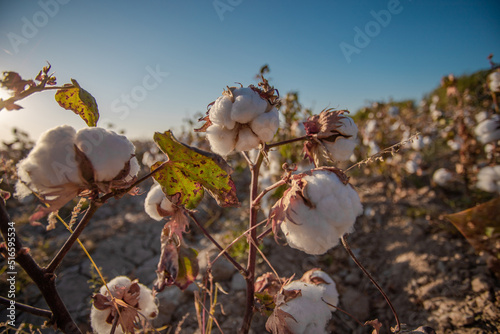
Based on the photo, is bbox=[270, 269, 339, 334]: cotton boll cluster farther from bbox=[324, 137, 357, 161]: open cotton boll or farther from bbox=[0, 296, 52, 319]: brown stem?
bbox=[0, 296, 52, 319]: brown stem

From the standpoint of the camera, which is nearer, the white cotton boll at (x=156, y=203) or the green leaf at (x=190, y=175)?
the green leaf at (x=190, y=175)

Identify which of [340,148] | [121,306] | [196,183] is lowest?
[121,306]

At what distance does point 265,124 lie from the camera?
2.59 feet

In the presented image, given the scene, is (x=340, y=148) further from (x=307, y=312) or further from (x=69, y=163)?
(x=69, y=163)

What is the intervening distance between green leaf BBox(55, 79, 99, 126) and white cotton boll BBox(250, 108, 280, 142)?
0.52 meters

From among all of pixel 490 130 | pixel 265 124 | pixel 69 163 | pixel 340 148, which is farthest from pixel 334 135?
pixel 490 130

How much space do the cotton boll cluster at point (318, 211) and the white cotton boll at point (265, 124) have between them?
0.19 m

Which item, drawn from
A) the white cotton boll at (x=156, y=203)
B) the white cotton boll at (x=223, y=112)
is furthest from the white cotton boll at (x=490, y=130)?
the white cotton boll at (x=156, y=203)

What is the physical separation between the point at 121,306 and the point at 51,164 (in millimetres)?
694

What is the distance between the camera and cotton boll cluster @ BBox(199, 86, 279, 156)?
0.78 metres

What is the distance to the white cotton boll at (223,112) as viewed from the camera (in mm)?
798

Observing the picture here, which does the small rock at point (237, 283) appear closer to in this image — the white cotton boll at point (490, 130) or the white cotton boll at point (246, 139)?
the white cotton boll at point (246, 139)

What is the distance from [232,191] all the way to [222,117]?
0.77 ft

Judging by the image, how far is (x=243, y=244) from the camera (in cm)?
255
